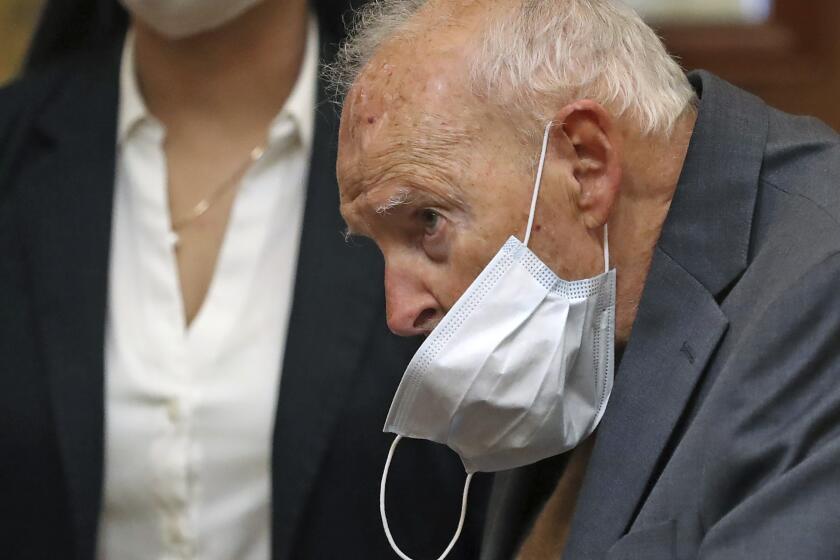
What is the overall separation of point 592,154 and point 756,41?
215 cm

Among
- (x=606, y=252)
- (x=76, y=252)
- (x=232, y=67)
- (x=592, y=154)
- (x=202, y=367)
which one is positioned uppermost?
(x=592, y=154)

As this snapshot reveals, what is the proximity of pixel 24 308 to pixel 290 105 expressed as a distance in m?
0.63

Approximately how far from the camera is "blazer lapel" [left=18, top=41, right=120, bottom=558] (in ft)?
8.18

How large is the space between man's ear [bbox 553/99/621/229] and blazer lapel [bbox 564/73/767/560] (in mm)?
100

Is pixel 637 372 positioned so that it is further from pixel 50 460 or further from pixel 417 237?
pixel 50 460

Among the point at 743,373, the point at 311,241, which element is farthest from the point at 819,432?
the point at 311,241

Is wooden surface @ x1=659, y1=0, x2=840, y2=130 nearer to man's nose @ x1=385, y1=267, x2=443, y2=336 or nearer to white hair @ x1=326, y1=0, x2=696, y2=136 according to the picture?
white hair @ x1=326, y1=0, x2=696, y2=136

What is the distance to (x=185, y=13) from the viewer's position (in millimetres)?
2562

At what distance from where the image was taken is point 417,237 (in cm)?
187

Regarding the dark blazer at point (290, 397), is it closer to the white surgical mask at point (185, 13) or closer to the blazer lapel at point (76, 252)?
the blazer lapel at point (76, 252)

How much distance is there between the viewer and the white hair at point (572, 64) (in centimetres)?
176

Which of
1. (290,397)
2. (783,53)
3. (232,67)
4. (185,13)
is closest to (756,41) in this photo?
(783,53)

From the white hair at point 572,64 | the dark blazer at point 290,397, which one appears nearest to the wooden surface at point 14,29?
the dark blazer at point 290,397

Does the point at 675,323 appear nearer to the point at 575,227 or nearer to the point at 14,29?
the point at 575,227
